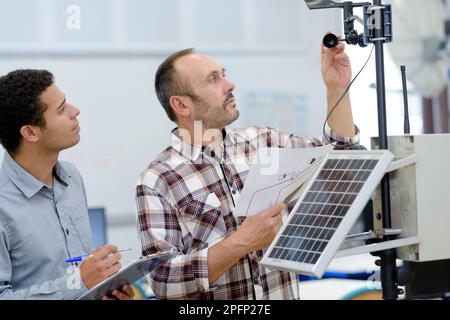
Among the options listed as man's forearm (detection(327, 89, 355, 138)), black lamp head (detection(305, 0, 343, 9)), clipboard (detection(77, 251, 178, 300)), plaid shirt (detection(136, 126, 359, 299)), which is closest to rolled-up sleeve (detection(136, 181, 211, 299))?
plaid shirt (detection(136, 126, 359, 299))

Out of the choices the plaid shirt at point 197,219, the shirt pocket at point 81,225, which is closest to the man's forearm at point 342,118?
the plaid shirt at point 197,219

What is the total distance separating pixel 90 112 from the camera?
2.41m

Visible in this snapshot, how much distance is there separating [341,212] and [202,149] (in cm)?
48

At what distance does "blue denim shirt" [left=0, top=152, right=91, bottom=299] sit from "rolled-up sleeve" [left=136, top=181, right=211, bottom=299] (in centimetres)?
16

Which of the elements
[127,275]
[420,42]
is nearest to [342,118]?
[127,275]

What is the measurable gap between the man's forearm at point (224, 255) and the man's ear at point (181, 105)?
0.35 m

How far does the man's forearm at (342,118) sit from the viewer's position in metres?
1.49

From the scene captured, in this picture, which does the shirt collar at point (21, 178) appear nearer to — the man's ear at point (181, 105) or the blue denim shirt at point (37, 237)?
the blue denim shirt at point (37, 237)

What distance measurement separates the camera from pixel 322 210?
1195 mm

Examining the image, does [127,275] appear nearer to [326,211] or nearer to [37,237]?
[37,237]

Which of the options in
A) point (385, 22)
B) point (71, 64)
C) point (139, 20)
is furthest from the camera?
point (139, 20)

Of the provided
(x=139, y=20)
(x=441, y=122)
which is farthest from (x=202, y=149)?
(x=441, y=122)

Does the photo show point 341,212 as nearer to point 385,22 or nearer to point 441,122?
point 385,22

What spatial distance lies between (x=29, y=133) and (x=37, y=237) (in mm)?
216
